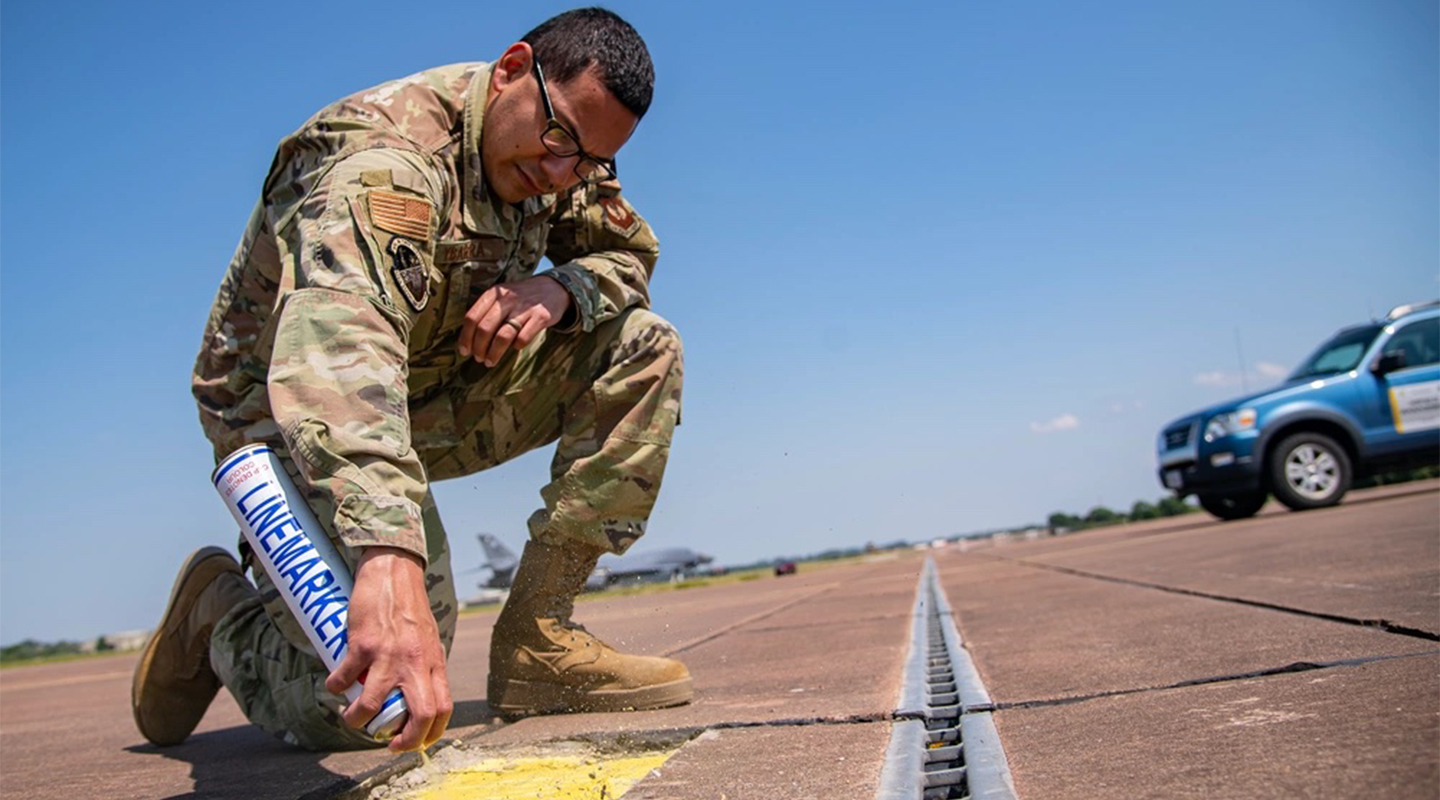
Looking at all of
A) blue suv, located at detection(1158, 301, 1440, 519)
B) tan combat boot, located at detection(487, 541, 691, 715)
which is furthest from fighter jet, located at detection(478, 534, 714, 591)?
blue suv, located at detection(1158, 301, 1440, 519)

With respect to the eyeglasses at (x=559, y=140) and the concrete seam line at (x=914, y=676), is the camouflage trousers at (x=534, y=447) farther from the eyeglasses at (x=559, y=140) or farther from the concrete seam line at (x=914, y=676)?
the concrete seam line at (x=914, y=676)

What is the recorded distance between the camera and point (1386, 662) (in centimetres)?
193

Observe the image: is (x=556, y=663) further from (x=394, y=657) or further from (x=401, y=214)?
(x=394, y=657)

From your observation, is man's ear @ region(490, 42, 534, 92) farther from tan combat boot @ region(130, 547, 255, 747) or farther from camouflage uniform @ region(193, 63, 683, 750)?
tan combat boot @ region(130, 547, 255, 747)

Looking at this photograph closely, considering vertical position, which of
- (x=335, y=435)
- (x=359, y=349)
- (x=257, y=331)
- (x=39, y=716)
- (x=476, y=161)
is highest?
(x=476, y=161)

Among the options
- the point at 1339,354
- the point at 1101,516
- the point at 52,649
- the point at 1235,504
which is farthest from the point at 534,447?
the point at 1101,516

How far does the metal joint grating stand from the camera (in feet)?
4.79

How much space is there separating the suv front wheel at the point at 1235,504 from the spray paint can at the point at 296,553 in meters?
10.3

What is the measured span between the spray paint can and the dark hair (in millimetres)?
1141

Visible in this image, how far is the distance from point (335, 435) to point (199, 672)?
1578 millimetres

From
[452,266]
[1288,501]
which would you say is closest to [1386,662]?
[452,266]

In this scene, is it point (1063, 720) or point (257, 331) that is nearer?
point (1063, 720)

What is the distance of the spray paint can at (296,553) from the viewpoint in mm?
1479

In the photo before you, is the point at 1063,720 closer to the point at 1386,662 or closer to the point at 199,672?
the point at 1386,662
